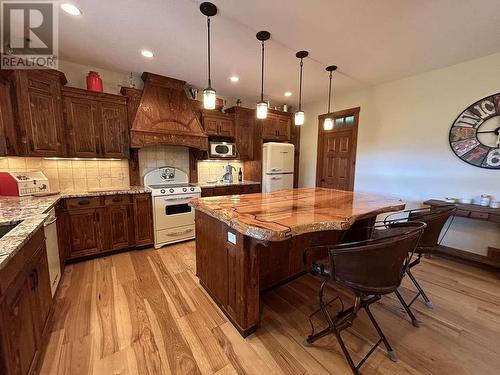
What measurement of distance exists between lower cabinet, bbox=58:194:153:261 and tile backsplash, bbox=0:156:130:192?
0.53 metres

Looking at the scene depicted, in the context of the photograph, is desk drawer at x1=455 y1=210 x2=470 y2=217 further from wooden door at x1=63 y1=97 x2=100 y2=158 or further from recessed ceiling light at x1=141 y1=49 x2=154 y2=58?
wooden door at x1=63 y1=97 x2=100 y2=158

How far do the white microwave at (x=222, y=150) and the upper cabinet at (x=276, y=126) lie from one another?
794mm

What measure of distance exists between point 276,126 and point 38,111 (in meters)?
3.80

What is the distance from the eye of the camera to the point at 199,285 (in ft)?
7.41

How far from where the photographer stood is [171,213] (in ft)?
10.7

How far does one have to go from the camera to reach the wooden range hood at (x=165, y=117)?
3129 mm

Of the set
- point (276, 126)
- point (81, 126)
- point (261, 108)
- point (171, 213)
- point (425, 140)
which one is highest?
point (276, 126)

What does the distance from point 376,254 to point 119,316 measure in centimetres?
208

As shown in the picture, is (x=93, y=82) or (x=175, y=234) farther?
(x=175, y=234)

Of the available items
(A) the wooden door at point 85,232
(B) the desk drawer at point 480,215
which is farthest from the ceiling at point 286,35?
(A) the wooden door at point 85,232

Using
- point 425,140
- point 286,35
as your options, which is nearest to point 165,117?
point 286,35

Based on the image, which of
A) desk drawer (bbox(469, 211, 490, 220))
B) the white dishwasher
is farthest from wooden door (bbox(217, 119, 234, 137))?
desk drawer (bbox(469, 211, 490, 220))

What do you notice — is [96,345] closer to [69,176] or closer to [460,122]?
[69,176]

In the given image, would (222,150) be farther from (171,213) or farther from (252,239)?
(252,239)
